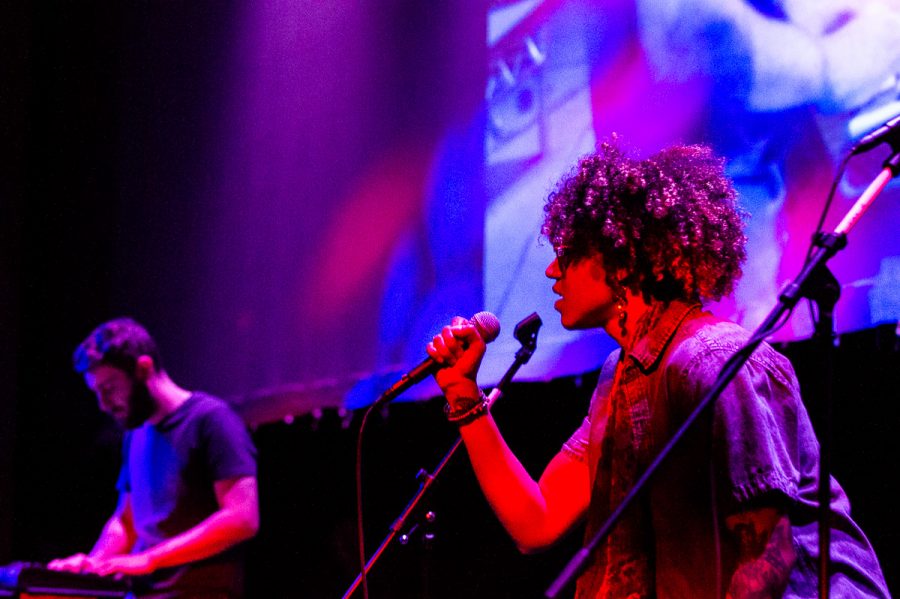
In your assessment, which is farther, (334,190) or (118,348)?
(334,190)

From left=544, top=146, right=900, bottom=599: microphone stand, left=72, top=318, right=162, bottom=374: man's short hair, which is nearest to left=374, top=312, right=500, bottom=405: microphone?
left=544, top=146, right=900, bottom=599: microphone stand

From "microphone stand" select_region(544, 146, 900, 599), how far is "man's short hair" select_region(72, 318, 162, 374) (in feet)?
9.50

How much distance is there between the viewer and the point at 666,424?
1.68 m

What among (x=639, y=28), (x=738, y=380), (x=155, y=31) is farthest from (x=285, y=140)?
(x=738, y=380)

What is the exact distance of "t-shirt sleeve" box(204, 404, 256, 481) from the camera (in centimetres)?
340

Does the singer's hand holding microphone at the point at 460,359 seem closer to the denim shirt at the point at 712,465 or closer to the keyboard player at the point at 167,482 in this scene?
the denim shirt at the point at 712,465

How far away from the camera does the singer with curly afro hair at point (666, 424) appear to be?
1477mm

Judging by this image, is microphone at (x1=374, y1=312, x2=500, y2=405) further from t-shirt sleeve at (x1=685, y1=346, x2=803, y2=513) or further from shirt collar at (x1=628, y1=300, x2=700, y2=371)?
t-shirt sleeve at (x1=685, y1=346, x2=803, y2=513)

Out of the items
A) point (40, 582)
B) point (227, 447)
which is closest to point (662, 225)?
point (227, 447)

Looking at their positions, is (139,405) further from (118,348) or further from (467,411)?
(467,411)

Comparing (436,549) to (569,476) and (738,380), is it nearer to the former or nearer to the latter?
(569,476)

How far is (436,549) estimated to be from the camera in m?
3.53

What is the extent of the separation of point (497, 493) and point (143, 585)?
1792mm

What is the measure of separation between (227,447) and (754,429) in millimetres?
2395
